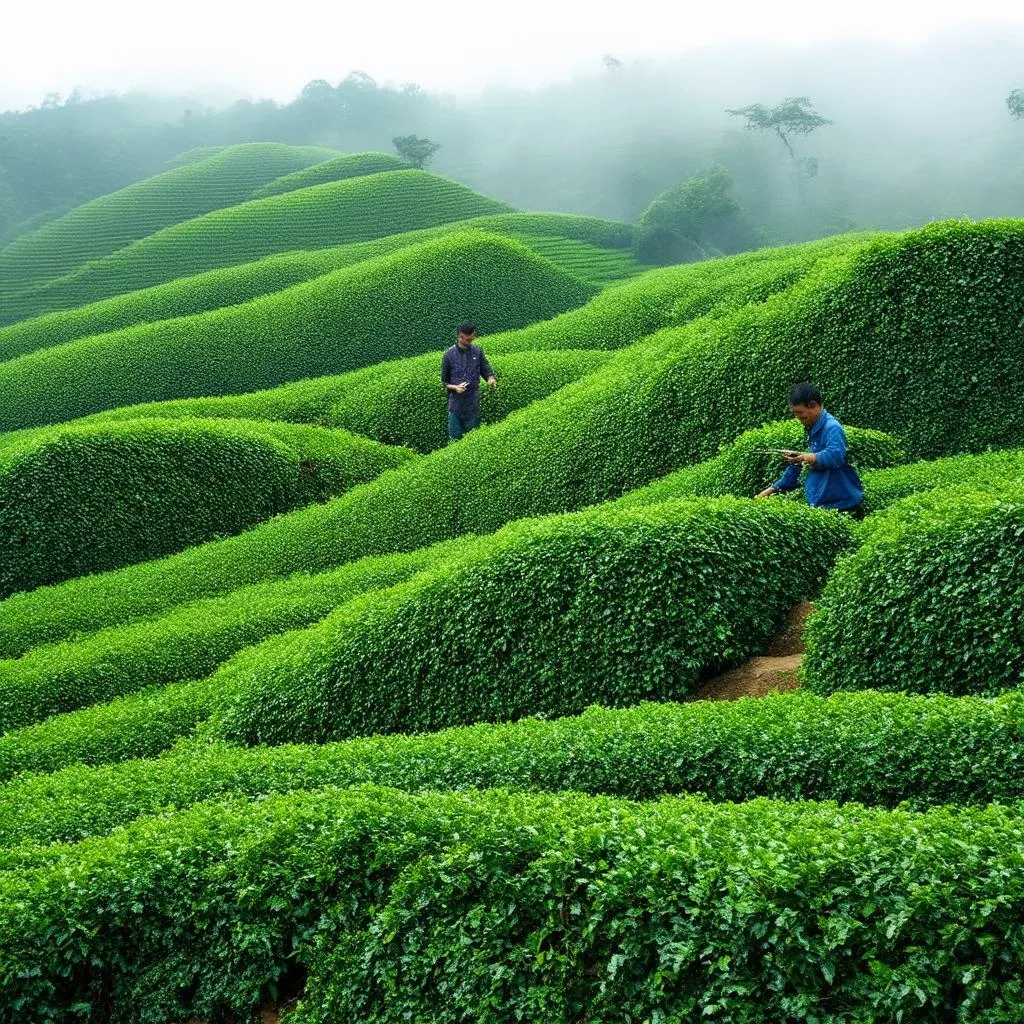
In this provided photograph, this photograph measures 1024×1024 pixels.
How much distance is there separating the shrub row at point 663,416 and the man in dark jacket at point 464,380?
104 centimetres

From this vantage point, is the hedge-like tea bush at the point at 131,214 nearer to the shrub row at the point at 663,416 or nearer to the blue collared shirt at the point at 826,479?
the shrub row at the point at 663,416

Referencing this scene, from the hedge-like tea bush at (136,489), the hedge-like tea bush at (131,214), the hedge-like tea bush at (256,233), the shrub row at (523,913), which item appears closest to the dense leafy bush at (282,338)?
the hedge-like tea bush at (136,489)

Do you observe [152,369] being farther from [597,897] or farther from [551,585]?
[597,897]

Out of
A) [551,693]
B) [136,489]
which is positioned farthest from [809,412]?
[136,489]

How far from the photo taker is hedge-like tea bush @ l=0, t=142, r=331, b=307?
6794cm

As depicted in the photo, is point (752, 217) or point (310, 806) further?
point (752, 217)

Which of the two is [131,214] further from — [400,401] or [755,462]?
[755,462]

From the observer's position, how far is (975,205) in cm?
10881

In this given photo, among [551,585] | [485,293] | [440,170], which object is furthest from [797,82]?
[551,585]

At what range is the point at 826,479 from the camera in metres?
13.4

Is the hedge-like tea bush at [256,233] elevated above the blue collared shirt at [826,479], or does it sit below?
above

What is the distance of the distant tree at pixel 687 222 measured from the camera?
71.8 metres

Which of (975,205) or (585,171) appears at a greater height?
(585,171)

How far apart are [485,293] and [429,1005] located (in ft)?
124
